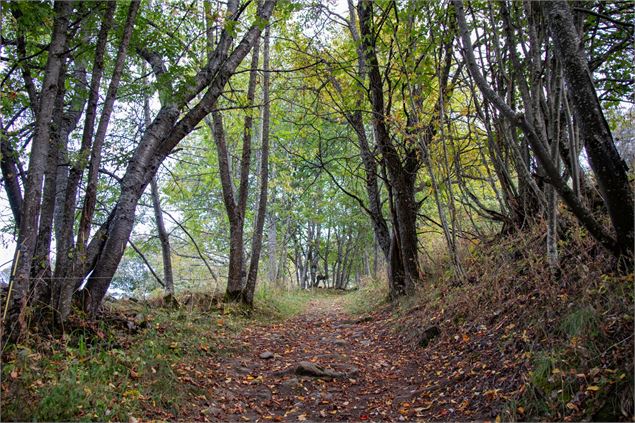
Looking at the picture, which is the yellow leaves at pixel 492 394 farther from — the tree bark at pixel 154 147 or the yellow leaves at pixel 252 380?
the tree bark at pixel 154 147

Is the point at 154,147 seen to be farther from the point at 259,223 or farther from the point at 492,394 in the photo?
the point at 492,394

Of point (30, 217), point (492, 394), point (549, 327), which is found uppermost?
point (30, 217)

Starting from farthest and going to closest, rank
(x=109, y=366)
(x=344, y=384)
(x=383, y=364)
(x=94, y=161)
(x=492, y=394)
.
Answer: (x=383, y=364)
(x=344, y=384)
(x=94, y=161)
(x=109, y=366)
(x=492, y=394)

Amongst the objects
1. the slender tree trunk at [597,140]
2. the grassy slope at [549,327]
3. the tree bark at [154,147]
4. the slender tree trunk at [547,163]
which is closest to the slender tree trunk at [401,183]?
the grassy slope at [549,327]

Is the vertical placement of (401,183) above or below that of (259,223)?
above

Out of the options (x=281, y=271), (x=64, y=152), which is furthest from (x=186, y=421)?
(x=281, y=271)

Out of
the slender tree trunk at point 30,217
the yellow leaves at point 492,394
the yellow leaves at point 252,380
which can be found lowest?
the yellow leaves at point 252,380

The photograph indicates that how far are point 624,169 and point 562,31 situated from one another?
4.16 feet

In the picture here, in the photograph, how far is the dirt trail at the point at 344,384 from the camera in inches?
147

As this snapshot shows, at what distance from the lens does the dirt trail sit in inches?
A: 147

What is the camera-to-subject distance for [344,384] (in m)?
4.71

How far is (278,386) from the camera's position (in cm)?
461

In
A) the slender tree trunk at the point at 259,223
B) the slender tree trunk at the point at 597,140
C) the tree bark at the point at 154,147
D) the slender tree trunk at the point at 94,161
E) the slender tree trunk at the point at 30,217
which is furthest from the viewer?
the slender tree trunk at the point at 259,223

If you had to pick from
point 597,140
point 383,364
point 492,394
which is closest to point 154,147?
point 383,364
